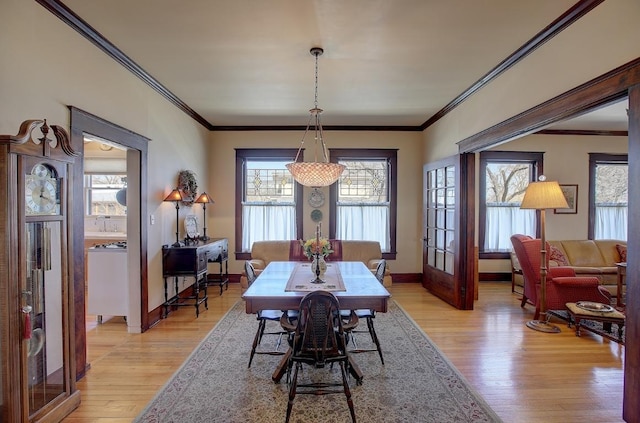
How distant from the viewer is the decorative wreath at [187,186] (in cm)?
461

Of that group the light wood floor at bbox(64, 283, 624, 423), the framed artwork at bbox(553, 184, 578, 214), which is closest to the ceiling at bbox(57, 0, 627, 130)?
the light wood floor at bbox(64, 283, 624, 423)

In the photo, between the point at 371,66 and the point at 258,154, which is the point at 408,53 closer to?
the point at 371,66

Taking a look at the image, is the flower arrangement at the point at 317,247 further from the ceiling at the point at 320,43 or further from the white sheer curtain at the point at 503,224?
the white sheer curtain at the point at 503,224

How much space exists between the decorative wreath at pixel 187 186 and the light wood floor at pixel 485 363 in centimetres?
156

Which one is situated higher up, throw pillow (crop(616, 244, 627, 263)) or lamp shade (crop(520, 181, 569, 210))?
lamp shade (crop(520, 181, 569, 210))

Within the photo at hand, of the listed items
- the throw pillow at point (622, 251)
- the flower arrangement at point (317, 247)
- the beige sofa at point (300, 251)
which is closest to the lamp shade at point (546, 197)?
the beige sofa at point (300, 251)

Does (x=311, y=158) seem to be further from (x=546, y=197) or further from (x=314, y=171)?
(x=546, y=197)

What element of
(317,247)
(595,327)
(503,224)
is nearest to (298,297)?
(317,247)

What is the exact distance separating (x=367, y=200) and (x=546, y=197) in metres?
2.85

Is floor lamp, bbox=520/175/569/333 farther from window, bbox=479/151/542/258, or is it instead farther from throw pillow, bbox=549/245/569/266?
window, bbox=479/151/542/258


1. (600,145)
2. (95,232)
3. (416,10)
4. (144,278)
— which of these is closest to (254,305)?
(144,278)

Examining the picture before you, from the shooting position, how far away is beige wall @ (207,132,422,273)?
5969 mm

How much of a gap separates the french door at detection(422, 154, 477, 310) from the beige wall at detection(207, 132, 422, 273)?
1.20 ft

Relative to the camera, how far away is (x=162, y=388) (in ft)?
8.27
